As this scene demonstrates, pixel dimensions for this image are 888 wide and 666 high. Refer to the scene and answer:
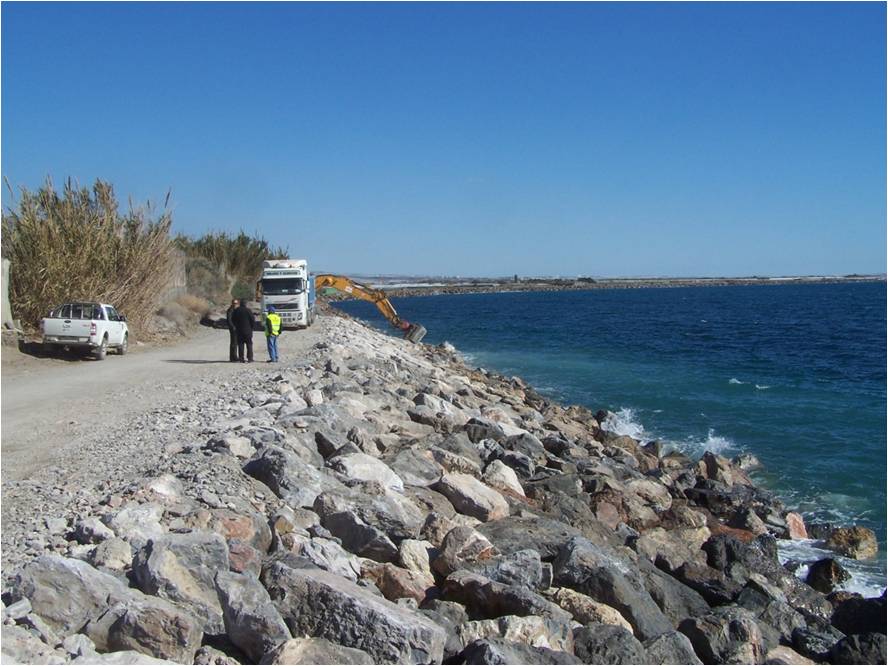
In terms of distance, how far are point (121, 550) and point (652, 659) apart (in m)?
3.92

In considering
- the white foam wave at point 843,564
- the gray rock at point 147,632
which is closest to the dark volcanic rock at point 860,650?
the white foam wave at point 843,564

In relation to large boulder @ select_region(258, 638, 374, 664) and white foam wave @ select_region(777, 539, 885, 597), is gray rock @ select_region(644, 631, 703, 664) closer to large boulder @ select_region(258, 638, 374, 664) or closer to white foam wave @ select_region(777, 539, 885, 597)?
large boulder @ select_region(258, 638, 374, 664)

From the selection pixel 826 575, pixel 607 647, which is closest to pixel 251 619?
pixel 607 647

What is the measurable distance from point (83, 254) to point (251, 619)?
2082 cm

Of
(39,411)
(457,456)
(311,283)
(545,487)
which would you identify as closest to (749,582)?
(545,487)

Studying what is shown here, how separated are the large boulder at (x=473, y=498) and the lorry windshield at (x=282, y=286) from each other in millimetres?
21174

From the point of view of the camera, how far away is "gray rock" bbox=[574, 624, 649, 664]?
5.64 m

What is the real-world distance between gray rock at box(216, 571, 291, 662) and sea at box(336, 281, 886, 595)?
800cm

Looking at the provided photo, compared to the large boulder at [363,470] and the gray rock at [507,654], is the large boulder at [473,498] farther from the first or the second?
the gray rock at [507,654]

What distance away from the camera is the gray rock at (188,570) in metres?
5.33

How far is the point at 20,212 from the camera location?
22.6 metres

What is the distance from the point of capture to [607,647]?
5699 millimetres

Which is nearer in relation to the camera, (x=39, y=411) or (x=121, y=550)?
(x=121, y=550)

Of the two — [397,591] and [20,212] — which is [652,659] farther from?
[20,212]
